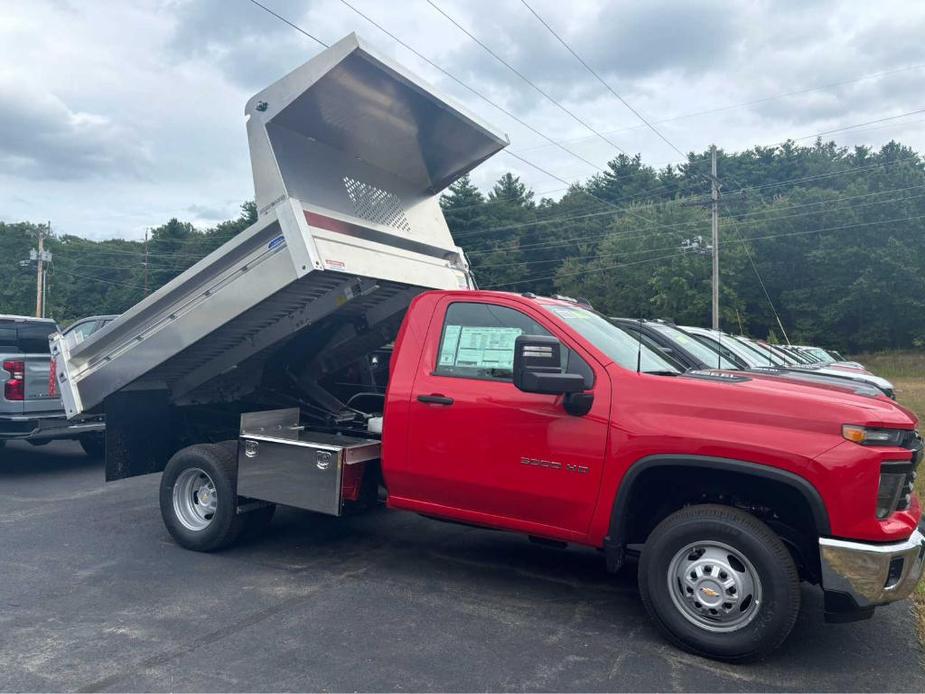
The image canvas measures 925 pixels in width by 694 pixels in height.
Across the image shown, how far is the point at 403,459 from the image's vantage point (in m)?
5.09

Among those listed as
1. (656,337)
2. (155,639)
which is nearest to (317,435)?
(155,639)

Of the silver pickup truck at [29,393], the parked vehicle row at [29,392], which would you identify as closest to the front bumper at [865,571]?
the parked vehicle row at [29,392]

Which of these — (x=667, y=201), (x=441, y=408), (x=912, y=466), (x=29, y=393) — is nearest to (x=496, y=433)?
(x=441, y=408)

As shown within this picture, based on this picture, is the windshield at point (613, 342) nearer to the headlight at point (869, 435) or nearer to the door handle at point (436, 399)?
the door handle at point (436, 399)

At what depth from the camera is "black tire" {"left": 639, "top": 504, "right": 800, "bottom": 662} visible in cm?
390

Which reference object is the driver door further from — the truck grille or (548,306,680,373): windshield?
the truck grille

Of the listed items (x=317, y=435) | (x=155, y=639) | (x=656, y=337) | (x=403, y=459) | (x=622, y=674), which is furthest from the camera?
(x=656, y=337)

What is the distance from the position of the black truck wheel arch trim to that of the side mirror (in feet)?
1.88

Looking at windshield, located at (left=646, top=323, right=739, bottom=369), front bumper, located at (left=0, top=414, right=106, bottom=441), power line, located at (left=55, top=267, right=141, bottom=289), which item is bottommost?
front bumper, located at (left=0, top=414, right=106, bottom=441)

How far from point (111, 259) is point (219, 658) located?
229ft

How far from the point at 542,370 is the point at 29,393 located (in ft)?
23.2

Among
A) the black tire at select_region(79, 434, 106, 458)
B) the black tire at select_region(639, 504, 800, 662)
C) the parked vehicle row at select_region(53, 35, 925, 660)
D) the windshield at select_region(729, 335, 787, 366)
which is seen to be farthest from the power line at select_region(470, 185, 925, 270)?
the black tire at select_region(639, 504, 800, 662)

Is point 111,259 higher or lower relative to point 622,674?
higher

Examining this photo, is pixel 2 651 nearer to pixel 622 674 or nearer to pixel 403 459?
pixel 403 459
